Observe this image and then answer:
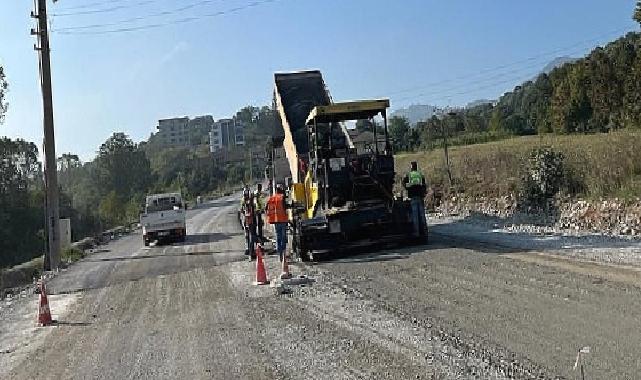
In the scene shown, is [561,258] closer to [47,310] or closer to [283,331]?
[283,331]

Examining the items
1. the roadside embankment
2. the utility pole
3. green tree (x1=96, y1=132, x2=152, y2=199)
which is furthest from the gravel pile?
green tree (x1=96, y1=132, x2=152, y2=199)

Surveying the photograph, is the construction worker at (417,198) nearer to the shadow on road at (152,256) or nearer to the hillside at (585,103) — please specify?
the shadow on road at (152,256)

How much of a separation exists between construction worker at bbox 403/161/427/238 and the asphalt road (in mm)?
1441

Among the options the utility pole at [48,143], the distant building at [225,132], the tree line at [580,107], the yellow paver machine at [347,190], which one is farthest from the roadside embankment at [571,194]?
the distant building at [225,132]

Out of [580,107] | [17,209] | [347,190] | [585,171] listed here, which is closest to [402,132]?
[580,107]

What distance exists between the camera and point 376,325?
9.23m

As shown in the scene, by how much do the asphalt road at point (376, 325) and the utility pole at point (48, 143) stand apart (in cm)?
981

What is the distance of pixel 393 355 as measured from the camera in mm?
7738

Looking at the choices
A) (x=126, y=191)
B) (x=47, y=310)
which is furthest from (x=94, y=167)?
(x=47, y=310)

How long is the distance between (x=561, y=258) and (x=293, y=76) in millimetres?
12143

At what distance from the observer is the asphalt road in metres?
7.33

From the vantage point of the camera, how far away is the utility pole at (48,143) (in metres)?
24.5

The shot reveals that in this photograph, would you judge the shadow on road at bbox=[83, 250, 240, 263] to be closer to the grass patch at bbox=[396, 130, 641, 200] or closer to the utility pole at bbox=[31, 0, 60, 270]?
the utility pole at bbox=[31, 0, 60, 270]

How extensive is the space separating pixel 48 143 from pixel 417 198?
13750 mm
